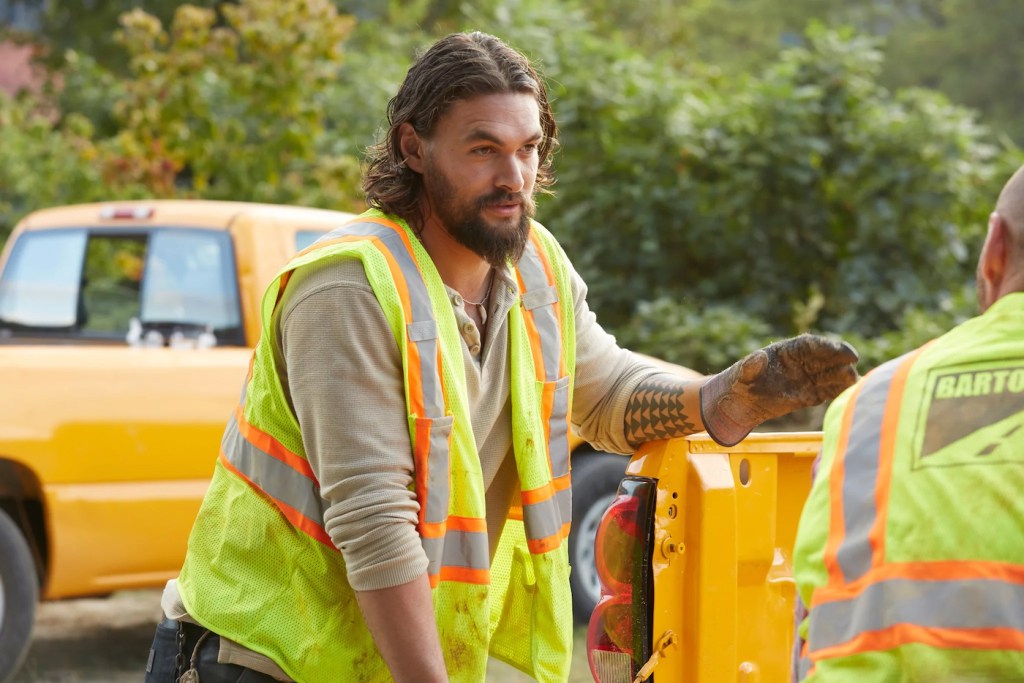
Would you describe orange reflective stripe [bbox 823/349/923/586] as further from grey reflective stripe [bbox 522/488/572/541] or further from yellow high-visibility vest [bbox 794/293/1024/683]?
grey reflective stripe [bbox 522/488/572/541]

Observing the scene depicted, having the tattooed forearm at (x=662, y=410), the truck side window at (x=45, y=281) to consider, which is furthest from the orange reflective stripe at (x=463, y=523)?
the truck side window at (x=45, y=281)

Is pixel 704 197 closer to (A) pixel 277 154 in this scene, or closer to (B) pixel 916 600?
(A) pixel 277 154

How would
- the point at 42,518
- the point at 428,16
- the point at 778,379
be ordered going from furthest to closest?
the point at 428,16 → the point at 42,518 → the point at 778,379

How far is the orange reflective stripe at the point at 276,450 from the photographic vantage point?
2533 mm

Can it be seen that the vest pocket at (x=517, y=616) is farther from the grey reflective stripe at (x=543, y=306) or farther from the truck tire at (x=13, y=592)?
the truck tire at (x=13, y=592)

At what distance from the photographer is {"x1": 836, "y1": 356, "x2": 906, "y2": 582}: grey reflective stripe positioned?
1750 millimetres

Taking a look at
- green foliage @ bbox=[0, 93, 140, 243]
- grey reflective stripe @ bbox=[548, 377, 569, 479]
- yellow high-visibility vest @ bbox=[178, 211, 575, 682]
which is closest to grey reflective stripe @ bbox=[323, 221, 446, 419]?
yellow high-visibility vest @ bbox=[178, 211, 575, 682]

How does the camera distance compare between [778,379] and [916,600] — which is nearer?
[916,600]

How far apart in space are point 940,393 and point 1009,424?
91 mm

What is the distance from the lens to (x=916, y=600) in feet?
5.58

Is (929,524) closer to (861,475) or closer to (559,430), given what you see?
(861,475)

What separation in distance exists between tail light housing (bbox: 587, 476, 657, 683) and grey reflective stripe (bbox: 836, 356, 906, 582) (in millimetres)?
1120

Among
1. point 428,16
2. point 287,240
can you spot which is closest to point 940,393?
point 287,240

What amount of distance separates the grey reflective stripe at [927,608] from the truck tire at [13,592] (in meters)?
4.26
